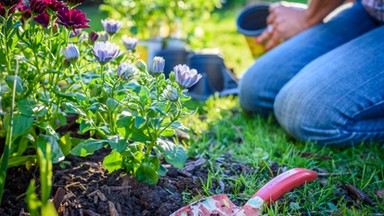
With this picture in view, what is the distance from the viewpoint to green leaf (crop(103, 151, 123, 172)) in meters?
1.34

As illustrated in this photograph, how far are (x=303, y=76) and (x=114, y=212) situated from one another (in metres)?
0.91

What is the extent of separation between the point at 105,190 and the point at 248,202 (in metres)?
0.36

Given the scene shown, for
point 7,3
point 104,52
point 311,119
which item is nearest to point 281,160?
point 311,119

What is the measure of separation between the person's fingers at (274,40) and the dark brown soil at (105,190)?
102cm

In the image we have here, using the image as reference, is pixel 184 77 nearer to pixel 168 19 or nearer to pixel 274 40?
pixel 274 40

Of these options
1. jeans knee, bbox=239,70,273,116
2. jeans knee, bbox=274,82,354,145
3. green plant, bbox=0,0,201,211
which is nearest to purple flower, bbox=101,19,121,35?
green plant, bbox=0,0,201,211

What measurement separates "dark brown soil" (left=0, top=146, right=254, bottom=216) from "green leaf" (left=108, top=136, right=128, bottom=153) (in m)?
0.15

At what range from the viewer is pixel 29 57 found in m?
1.50

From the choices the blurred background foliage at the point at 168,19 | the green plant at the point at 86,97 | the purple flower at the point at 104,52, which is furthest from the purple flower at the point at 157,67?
the blurred background foliage at the point at 168,19

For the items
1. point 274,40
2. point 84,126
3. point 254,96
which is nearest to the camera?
point 84,126

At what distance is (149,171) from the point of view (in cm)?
133

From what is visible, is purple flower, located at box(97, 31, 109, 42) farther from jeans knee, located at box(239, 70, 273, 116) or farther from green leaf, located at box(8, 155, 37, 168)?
jeans knee, located at box(239, 70, 273, 116)

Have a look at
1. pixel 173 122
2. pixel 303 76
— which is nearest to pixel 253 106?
pixel 303 76

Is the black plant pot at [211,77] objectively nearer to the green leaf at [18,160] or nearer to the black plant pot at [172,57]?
the black plant pot at [172,57]
